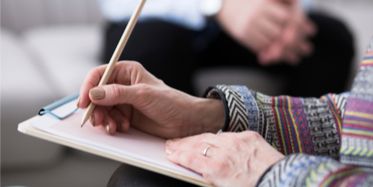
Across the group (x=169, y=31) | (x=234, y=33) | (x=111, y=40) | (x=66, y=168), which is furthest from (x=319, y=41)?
(x=66, y=168)

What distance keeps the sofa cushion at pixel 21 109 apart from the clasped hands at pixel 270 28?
16.7 inches

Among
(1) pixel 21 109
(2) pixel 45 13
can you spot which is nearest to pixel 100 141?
(1) pixel 21 109

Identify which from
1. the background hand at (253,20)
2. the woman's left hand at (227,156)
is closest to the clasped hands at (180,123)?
the woman's left hand at (227,156)

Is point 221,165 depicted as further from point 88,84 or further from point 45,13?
point 45,13

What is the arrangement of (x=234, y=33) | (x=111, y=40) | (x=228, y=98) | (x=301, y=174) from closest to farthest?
(x=301, y=174), (x=228, y=98), (x=111, y=40), (x=234, y=33)

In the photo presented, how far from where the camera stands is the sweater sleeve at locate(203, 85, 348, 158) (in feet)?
1.77

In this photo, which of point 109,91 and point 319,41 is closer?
point 109,91

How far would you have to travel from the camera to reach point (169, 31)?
106 centimetres

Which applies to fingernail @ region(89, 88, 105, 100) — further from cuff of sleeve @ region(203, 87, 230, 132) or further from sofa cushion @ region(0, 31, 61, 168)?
sofa cushion @ region(0, 31, 61, 168)

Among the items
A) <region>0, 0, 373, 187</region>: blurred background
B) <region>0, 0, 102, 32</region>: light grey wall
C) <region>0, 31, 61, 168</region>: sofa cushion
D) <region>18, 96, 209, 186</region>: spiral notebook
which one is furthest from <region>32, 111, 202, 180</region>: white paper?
<region>0, 0, 102, 32</region>: light grey wall

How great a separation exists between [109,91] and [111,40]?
549mm

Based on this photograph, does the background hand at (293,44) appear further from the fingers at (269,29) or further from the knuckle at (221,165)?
the knuckle at (221,165)

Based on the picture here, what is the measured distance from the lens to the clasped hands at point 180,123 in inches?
18.3

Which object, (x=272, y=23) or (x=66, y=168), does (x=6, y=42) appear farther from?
(x=272, y=23)
